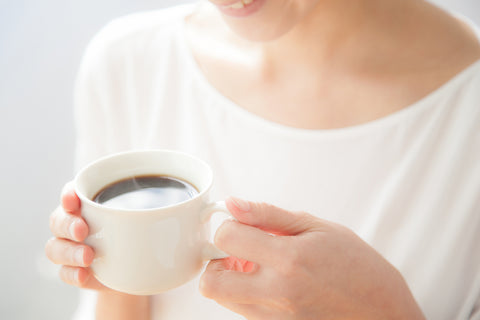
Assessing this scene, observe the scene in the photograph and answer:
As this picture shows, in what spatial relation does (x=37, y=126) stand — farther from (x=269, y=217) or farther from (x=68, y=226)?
(x=269, y=217)

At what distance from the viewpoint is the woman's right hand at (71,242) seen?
632 mm

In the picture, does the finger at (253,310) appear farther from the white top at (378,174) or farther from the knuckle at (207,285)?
the white top at (378,174)

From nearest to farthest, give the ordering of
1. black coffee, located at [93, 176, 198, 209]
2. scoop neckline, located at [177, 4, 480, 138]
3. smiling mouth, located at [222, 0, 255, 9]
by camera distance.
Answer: black coffee, located at [93, 176, 198, 209] < smiling mouth, located at [222, 0, 255, 9] < scoop neckline, located at [177, 4, 480, 138]

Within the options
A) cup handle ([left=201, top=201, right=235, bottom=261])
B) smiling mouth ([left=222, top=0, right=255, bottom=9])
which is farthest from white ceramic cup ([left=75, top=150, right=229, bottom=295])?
smiling mouth ([left=222, top=0, right=255, bottom=9])

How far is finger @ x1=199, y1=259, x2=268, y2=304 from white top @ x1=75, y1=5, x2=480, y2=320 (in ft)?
1.48

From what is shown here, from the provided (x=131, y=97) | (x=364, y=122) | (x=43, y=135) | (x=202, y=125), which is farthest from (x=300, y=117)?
(x=43, y=135)

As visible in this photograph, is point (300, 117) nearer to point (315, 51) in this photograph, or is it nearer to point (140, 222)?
point (315, 51)

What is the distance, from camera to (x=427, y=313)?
42.8 inches

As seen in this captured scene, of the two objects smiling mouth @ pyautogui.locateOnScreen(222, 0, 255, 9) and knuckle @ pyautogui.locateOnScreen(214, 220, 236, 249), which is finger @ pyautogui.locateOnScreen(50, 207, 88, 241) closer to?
knuckle @ pyautogui.locateOnScreen(214, 220, 236, 249)

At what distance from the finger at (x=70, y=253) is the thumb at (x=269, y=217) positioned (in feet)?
0.69

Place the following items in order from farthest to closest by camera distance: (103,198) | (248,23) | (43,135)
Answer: (43,135) → (248,23) → (103,198)

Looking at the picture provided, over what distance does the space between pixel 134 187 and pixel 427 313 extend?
0.78 m

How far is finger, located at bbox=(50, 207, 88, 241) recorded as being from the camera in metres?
0.62

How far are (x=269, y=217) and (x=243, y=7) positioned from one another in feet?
1.53
